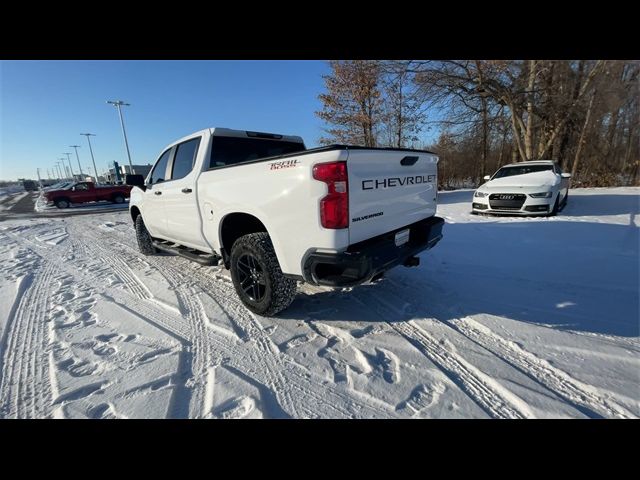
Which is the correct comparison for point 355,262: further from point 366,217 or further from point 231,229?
point 231,229

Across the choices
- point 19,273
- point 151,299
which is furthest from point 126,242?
point 151,299

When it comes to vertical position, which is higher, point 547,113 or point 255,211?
point 547,113

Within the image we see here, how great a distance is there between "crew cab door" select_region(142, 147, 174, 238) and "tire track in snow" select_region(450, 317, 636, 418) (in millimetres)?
4422

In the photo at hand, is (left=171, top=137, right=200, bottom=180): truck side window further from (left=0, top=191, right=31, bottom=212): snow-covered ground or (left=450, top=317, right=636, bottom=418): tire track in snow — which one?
(left=0, top=191, right=31, bottom=212): snow-covered ground

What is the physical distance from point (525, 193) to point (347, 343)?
21.9 feet

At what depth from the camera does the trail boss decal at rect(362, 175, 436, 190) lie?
232cm

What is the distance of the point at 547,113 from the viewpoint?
15062 millimetres

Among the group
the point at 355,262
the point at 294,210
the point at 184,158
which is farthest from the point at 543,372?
the point at 184,158

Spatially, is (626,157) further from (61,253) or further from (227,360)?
(61,253)

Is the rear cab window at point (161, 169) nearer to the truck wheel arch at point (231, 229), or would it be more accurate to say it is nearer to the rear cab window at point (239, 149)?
the rear cab window at point (239, 149)

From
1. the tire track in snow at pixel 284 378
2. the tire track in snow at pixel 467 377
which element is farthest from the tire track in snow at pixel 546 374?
the tire track in snow at pixel 284 378

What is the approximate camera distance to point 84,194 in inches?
749
